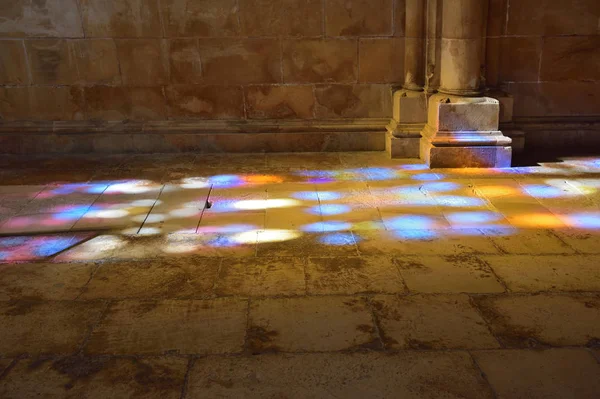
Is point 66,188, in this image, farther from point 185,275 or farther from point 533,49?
point 533,49

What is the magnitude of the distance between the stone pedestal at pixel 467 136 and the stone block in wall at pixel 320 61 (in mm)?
940

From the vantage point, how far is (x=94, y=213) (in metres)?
4.14

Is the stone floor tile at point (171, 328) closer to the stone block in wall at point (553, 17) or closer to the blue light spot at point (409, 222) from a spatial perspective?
the blue light spot at point (409, 222)

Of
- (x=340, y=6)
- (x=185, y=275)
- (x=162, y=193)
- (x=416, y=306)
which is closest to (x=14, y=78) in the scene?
(x=162, y=193)

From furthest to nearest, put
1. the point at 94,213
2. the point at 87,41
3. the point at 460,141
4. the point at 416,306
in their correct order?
1. the point at 87,41
2. the point at 460,141
3. the point at 94,213
4. the point at 416,306

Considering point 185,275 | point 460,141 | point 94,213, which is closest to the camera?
point 185,275

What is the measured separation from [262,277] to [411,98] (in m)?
2.91

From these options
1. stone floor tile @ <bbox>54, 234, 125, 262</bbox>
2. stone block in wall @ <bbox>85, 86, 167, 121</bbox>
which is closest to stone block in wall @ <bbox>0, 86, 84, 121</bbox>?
stone block in wall @ <bbox>85, 86, 167, 121</bbox>

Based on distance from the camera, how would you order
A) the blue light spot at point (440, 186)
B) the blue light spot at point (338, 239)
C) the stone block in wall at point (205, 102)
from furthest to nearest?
1. the stone block in wall at point (205, 102)
2. the blue light spot at point (440, 186)
3. the blue light spot at point (338, 239)

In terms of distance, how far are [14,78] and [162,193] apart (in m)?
2.18

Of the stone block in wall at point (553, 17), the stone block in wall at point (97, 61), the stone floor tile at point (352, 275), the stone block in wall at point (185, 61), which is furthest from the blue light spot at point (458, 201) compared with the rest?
the stone block in wall at point (97, 61)

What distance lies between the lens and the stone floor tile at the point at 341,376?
216 centimetres

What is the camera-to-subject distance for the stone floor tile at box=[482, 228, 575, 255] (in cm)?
338

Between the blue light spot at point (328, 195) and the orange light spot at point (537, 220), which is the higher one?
the blue light spot at point (328, 195)
